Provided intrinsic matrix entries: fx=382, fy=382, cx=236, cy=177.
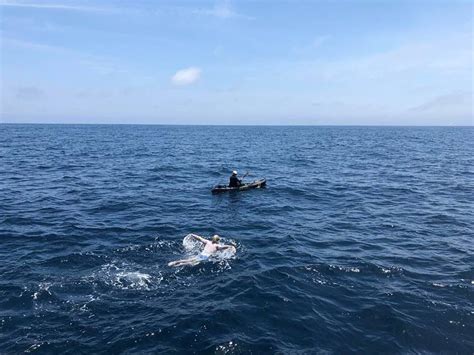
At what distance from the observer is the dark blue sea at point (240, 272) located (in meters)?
12.5

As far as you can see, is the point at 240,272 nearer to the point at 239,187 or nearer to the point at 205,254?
the point at 205,254

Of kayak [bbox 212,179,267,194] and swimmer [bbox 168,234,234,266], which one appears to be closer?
swimmer [bbox 168,234,234,266]

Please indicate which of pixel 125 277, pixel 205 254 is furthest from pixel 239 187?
pixel 125 277

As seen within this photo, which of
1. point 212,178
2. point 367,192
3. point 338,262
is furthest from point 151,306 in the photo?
point 212,178

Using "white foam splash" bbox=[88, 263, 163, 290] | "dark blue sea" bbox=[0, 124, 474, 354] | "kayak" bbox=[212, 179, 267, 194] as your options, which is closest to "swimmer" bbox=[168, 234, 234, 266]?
"dark blue sea" bbox=[0, 124, 474, 354]

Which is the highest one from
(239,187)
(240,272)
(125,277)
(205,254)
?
(239,187)

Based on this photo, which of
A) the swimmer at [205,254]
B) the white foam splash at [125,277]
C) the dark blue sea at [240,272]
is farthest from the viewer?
the swimmer at [205,254]

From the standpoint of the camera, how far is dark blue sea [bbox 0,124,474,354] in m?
12.5

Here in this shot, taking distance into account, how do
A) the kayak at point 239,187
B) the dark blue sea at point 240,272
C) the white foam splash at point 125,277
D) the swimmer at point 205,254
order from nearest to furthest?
the dark blue sea at point 240,272 → the white foam splash at point 125,277 → the swimmer at point 205,254 → the kayak at point 239,187

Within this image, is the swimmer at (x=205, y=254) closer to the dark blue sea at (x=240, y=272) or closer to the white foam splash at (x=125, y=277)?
the dark blue sea at (x=240, y=272)

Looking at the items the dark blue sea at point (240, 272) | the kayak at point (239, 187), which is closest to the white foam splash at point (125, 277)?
the dark blue sea at point (240, 272)

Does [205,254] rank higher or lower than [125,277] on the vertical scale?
higher

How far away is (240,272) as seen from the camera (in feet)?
55.9

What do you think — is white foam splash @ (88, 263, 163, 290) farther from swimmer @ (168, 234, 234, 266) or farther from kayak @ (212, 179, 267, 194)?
kayak @ (212, 179, 267, 194)
